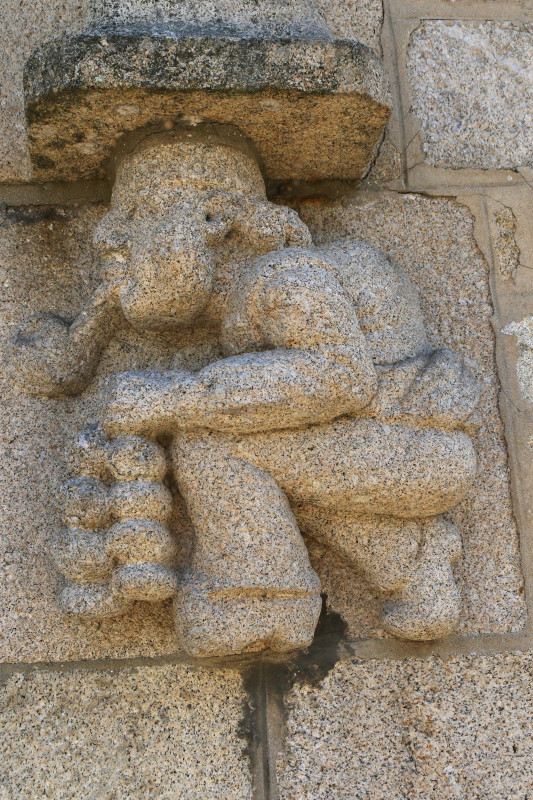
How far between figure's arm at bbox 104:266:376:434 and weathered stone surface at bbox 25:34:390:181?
0.44 metres

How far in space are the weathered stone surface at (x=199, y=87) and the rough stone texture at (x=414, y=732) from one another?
4.56 ft

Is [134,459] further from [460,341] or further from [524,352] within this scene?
[524,352]

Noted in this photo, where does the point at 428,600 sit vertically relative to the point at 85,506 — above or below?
A: below

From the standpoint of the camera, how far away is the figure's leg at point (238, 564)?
202cm

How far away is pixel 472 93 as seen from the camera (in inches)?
106

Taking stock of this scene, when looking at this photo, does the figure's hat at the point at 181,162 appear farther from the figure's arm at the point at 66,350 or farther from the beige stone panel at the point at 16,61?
the beige stone panel at the point at 16,61

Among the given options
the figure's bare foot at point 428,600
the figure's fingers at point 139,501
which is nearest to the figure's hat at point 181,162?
the figure's fingers at point 139,501

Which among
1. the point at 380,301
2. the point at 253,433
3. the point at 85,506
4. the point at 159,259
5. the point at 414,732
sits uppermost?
the point at 159,259

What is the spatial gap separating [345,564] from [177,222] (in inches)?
37.8

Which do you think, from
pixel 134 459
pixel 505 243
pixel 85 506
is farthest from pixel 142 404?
pixel 505 243

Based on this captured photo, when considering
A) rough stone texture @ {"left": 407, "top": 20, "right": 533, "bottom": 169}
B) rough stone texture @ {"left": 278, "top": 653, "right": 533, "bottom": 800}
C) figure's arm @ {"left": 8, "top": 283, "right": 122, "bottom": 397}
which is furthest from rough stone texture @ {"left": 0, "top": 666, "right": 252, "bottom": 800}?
rough stone texture @ {"left": 407, "top": 20, "right": 533, "bottom": 169}

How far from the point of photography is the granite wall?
2090 millimetres

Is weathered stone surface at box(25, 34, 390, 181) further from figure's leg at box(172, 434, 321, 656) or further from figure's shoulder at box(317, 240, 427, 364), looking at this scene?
figure's leg at box(172, 434, 321, 656)

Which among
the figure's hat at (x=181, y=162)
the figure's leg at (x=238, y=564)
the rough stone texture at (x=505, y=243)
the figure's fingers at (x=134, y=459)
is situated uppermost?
the figure's hat at (x=181, y=162)
